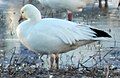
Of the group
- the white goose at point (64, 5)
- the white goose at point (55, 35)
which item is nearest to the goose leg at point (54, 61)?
the white goose at point (55, 35)

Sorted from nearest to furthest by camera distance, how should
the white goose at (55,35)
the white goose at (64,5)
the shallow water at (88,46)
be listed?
the white goose at (55,35), the shallow water at (88,46), the white goose at (64,5)

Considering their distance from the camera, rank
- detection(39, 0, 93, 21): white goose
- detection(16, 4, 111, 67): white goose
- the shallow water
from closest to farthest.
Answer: detection(16, 4, 111, 67): white goose < the shallow water < detection(39, 0, 93, 21): white goose

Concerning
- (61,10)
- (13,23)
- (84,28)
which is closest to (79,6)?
(61,10)

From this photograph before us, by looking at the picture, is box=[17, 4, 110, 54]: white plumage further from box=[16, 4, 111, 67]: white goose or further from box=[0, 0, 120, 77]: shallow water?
box=[0, 0, 120, 77]: shallow water

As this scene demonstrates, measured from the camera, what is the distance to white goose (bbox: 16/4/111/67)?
8055mm

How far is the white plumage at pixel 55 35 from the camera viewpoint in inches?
317

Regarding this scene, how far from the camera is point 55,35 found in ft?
26.7

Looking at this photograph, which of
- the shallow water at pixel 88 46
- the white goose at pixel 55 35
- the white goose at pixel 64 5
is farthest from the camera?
the white goose at pixel 64 5

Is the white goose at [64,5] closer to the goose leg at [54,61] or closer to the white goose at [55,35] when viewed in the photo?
the goose leg at [54,61]

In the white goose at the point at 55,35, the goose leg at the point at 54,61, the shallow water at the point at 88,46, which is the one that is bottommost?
the shallow water at the point at 88,46

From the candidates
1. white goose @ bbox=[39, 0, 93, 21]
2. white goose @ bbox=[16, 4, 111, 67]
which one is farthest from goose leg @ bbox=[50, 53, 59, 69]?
white goose @ bbox=[39, 0, 93, 21]

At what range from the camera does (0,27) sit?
45.6ft

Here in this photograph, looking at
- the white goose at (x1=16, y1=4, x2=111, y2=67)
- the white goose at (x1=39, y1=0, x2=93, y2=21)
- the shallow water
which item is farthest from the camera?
the white goose at (x1=39, y1=0, x2=93, y2=21)

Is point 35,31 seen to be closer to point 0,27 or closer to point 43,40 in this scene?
point 43,40
